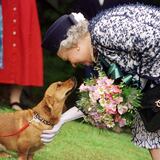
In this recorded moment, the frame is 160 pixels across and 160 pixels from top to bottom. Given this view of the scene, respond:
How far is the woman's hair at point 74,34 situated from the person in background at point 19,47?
3449 millimetres

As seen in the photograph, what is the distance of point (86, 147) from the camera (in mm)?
6438

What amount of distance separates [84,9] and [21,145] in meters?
1.94

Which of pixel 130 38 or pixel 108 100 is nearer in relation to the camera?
pixel 130 38

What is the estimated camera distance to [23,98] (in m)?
8.64

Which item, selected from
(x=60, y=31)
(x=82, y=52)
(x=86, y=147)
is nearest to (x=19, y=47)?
(x=86, y=147)

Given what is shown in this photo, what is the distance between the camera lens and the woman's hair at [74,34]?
13.4 feet

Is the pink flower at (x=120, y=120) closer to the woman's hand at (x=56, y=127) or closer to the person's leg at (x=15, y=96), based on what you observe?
the woman's hand at (x=56, y=127)

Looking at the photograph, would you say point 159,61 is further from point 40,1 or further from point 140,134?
point 40,1

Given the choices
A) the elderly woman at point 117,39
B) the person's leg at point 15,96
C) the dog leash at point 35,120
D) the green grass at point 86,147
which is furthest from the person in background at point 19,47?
the elderly woman at point 117,39

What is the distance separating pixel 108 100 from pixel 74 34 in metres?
0.46

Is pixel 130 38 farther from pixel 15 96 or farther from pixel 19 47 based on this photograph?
pixel 15 96

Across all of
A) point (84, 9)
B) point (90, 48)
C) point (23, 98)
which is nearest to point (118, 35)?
point (90, 48)

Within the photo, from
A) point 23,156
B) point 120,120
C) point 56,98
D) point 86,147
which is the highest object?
point 120,120

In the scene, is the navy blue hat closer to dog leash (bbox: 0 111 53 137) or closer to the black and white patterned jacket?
the black and white patterned jacket
